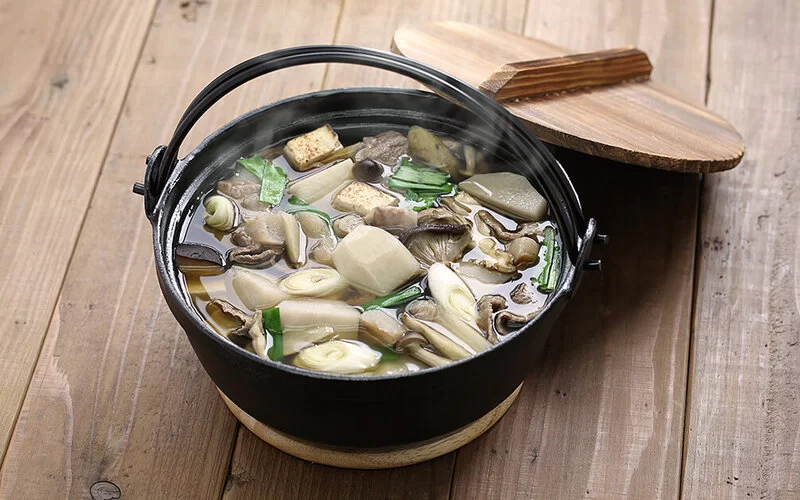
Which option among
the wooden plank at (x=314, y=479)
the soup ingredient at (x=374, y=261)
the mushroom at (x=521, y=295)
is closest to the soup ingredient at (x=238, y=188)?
the soup ingredient at (x=374, y=261)

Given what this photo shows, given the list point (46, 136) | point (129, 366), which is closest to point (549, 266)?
point (129, 366)

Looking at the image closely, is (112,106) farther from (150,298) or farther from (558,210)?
(558,210)

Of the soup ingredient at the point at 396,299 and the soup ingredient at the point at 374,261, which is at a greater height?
the soup ingredient at the point at 374,261

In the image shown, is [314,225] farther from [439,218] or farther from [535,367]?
[535,367]

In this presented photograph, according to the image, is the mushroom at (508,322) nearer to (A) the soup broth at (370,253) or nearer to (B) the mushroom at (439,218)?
(A) the soup broth at (370,253)

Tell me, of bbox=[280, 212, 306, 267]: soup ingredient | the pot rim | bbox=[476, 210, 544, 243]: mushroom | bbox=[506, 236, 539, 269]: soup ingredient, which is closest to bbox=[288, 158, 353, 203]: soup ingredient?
bbox=[280, 212, 306, 267]: soup ingredient

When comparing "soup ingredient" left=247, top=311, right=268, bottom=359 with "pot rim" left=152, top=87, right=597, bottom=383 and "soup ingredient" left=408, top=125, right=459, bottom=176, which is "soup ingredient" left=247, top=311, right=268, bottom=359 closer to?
"pot rim" left=152, top=87, right=597, bottom=383
